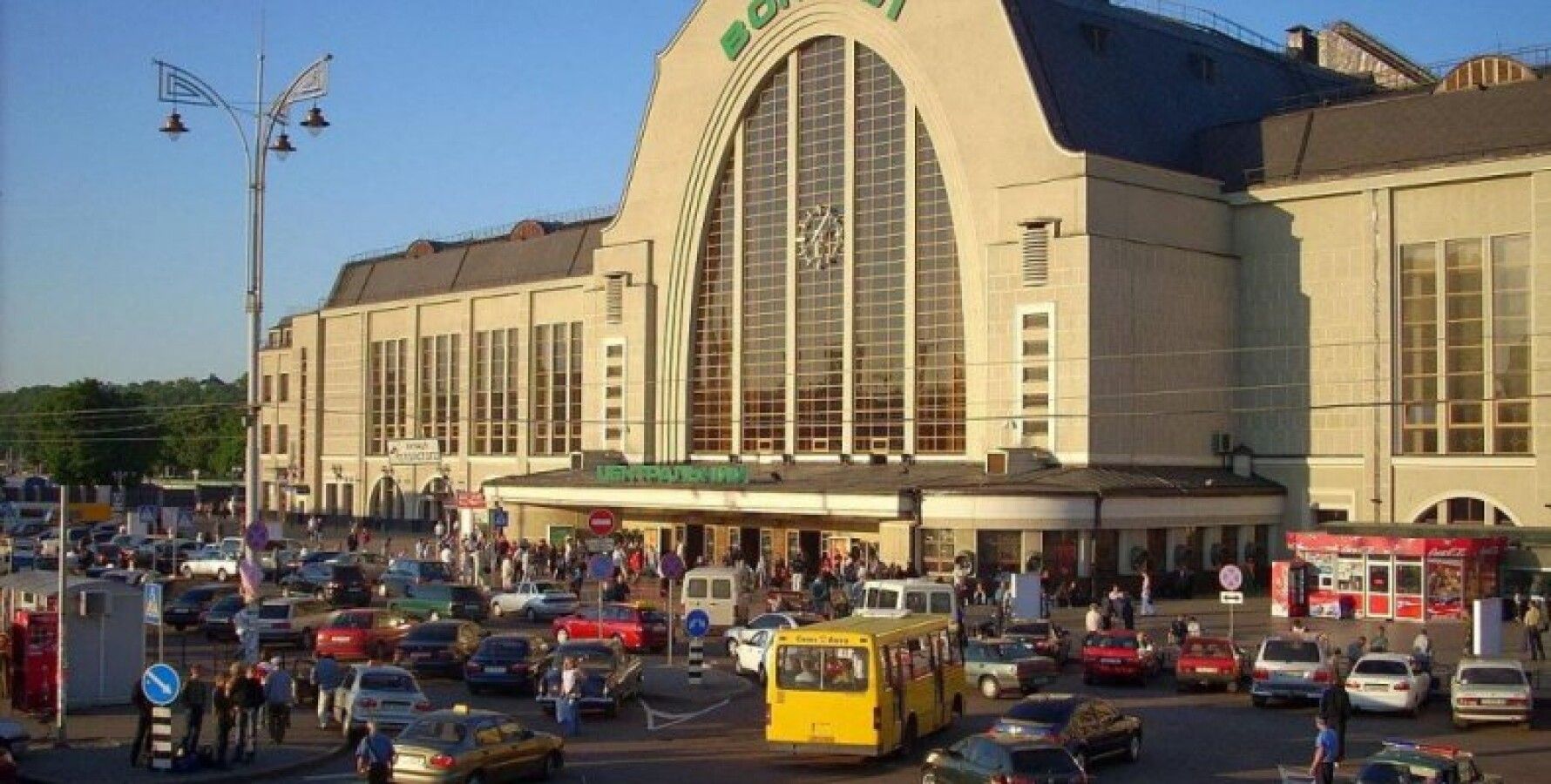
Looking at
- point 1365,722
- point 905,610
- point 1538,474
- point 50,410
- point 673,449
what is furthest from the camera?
point 50,410

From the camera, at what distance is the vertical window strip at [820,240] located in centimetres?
6756

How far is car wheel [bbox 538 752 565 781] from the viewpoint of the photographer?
2480 centimetres

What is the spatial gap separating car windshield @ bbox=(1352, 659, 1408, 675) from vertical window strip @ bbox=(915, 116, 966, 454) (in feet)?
96.1

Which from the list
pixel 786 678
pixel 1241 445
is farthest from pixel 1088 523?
pixel 786 678

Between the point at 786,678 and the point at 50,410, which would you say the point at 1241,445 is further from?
the point at 50,410

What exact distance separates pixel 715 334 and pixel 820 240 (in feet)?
24.8

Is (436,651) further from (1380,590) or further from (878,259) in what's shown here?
(878,259)

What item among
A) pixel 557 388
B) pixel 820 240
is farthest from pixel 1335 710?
pixel 557 388

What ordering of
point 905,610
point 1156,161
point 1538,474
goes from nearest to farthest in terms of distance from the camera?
1. point 905,610
2. point 1538,474
3. point 1156,161

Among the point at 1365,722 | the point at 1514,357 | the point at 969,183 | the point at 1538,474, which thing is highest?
the point at 969,183

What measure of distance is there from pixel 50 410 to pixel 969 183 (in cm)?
9828

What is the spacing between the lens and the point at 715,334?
2869 inches

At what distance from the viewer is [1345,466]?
196 ft

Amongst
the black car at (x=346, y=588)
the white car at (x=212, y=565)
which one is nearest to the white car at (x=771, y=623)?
the black car at (x=346, y=588)
